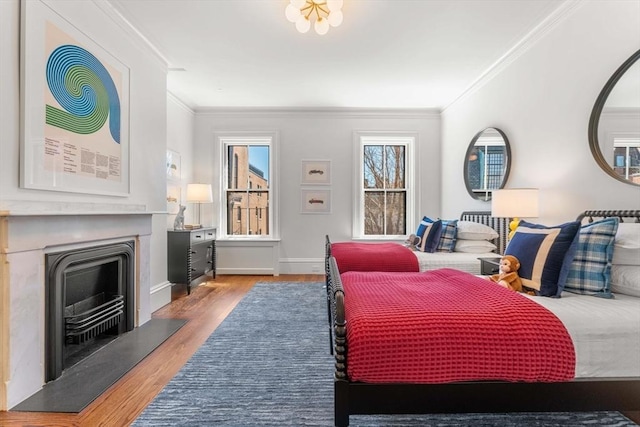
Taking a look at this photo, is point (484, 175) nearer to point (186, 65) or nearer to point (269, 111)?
point (269, 111)

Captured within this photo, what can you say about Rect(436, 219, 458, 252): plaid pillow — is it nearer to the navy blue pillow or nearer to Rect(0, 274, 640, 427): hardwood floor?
the navy blue pillow

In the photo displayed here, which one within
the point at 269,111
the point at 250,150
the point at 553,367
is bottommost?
the point at 553,367

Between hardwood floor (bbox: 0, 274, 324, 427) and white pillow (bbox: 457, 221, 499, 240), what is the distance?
2.70 metres

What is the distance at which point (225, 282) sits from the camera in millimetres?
4949

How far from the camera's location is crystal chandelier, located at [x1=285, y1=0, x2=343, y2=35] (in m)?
2.44

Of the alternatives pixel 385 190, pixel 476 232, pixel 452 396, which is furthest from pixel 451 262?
pixel 385 190

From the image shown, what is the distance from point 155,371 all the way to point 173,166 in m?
3.15

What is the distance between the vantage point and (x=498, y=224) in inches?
148

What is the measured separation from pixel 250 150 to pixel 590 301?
498cm

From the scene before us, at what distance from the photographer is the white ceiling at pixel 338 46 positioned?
2.76 meters

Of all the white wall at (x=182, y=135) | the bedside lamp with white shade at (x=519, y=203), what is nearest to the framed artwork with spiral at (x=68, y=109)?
the white wall at (x=182, y=135)

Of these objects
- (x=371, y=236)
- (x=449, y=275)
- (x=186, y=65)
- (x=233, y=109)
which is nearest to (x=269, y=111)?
(x=233, y=109)

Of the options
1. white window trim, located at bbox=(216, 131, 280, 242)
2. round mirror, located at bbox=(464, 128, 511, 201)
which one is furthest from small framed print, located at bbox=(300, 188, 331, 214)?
round mirror, located at bbox=(464, 128, 511, 201)

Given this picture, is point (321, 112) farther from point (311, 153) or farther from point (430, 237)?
point (430, 237)
